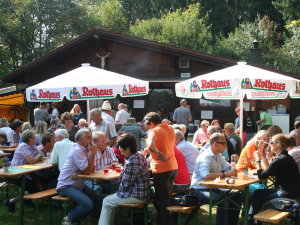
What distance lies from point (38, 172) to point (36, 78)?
10.2 metres

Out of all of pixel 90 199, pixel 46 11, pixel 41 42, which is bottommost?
pixel 90 199

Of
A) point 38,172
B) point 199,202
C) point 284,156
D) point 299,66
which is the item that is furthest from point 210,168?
point 299,66

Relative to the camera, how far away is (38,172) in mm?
6832

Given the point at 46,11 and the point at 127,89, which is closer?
the point at 127,89

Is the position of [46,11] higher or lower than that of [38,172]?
higher

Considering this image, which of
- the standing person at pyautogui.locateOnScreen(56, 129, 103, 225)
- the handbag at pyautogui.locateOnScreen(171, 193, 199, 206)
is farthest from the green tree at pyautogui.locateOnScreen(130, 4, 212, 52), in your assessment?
the handbag at pyautogui.locateOnScreen(171, 193, 199, 206)

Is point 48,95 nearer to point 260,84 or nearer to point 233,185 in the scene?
point 260,84

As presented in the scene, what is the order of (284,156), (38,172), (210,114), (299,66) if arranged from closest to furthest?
1. (284,156)
2. (38,172)
3. (210,114)
4. (299,66)

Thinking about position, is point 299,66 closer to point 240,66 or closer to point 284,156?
point 240,66

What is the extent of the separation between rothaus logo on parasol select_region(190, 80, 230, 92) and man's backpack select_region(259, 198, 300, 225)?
2623 mm

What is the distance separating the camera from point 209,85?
7.57 metres

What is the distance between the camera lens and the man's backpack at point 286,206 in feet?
16.3

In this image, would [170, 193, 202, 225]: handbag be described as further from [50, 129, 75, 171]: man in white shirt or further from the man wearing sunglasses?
[50, 129, 75, 171]: man in white shirt

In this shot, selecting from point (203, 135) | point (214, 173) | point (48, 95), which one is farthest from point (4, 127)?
point (214, 173)
